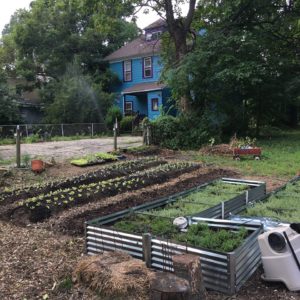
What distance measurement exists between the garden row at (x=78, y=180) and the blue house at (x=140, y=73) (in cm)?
1684

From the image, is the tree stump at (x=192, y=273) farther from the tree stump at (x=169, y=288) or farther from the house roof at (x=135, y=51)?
the house roof at (x=135, y=51)

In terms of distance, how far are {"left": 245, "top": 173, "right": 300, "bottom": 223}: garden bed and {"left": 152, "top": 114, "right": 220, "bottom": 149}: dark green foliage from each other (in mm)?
9155

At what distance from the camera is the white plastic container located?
11.6 feet

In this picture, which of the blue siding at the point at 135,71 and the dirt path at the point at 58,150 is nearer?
the dirt path at the point at 58,150

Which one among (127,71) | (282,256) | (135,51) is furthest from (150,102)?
(282,256)

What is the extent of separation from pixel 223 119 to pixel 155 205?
1229 centimetres

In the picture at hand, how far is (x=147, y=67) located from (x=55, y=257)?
85.4 ft

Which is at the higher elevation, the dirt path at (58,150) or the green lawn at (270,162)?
the dirt path at (58,150)

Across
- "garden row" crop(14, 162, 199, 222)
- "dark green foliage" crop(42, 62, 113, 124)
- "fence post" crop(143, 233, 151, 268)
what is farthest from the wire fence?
"fence post" crop(143, 233, 151, 268)

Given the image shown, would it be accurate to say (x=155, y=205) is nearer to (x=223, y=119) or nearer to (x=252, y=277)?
(x=252, y=277)

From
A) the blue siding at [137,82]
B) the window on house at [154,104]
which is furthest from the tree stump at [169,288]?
the blue siding at [137,82]

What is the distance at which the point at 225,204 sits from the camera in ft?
18.2

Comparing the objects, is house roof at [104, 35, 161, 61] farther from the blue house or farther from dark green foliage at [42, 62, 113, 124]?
dark green foliage at [42, 62, 113, 124]

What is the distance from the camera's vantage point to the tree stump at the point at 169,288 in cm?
303
